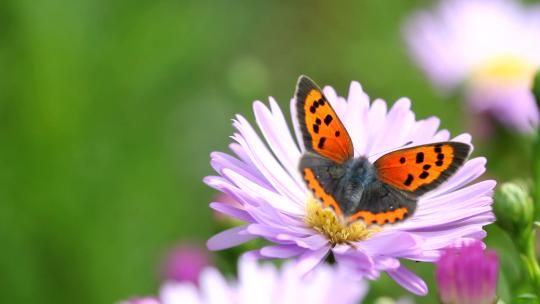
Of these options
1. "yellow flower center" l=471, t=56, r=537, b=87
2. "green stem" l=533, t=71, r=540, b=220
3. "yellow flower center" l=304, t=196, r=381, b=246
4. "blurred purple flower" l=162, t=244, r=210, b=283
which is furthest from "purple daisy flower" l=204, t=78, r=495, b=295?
"yellow flower center" l=471, t=56, r=537, b=87

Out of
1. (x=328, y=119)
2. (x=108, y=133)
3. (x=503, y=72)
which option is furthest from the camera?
(x=503, y=72)

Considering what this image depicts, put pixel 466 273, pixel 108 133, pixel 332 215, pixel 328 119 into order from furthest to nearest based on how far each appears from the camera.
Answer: pixel 108 133 < pixel 332 215 < pixel 328 119 < pixel 466 273

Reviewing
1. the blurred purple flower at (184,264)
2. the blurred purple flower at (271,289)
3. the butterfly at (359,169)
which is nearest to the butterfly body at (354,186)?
the butterfly at (359,169)

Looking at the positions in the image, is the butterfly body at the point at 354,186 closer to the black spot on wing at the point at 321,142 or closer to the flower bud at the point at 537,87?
the black spot on wing at the point at 321,142

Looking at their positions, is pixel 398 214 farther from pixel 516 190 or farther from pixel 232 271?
pixel 232 271

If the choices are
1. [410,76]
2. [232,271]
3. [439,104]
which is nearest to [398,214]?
[232,271]

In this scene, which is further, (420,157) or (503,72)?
(503,72)

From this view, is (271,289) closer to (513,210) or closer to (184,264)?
(513,210)

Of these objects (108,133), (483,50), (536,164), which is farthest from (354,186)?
(483,50)
